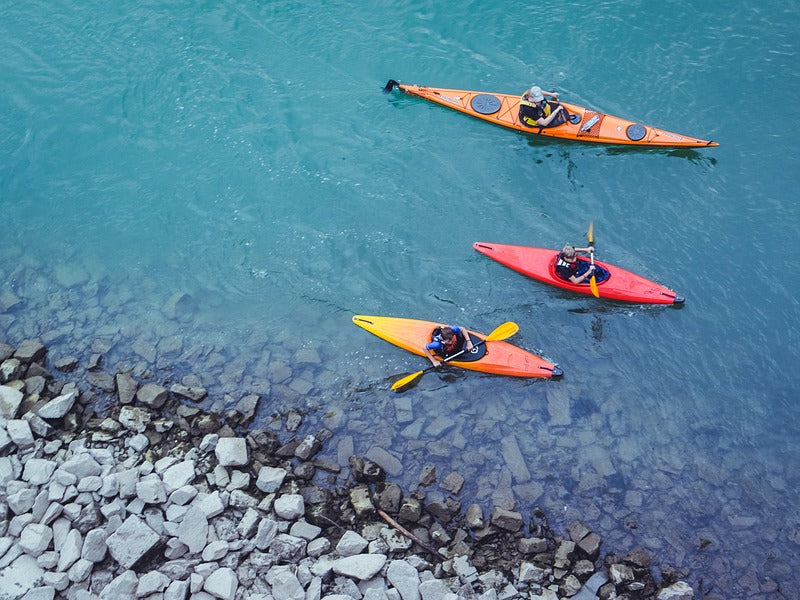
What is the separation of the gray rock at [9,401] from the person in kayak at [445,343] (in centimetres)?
697

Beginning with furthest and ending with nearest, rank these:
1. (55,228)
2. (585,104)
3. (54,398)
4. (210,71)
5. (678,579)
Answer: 1. (210,71)
2. (585,104)
3. (55,228)
4. (54,398)
5. (678,579)

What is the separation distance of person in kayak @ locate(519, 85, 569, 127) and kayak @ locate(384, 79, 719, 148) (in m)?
0.15

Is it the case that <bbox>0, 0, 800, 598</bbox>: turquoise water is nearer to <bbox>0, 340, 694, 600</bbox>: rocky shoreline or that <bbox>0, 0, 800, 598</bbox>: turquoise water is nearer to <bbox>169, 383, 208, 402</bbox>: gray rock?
<bbox>169, 383, 208, 402</bbox>: gray rock

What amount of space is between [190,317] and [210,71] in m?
7.32

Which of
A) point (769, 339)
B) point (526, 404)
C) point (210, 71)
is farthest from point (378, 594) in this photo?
point (210, 71)

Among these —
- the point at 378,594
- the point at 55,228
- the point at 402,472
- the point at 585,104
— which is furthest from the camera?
the point at 585,104

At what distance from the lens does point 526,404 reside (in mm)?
11609

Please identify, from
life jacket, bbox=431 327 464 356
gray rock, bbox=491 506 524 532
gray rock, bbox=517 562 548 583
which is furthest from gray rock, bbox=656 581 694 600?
life jacket, bbox=431 327 464 356

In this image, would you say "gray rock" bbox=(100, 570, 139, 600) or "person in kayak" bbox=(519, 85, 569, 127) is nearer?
"gray rock" bbox=(100, 570, 139, 600)

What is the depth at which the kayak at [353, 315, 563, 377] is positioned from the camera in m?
11.8

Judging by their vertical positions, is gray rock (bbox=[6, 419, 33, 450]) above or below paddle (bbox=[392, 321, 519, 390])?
below

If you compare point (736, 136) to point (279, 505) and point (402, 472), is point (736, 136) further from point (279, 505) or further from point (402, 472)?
point (279, 505)

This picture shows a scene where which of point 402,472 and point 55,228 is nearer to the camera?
point 402,472

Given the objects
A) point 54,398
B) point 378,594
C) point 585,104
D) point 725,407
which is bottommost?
point 54,398
